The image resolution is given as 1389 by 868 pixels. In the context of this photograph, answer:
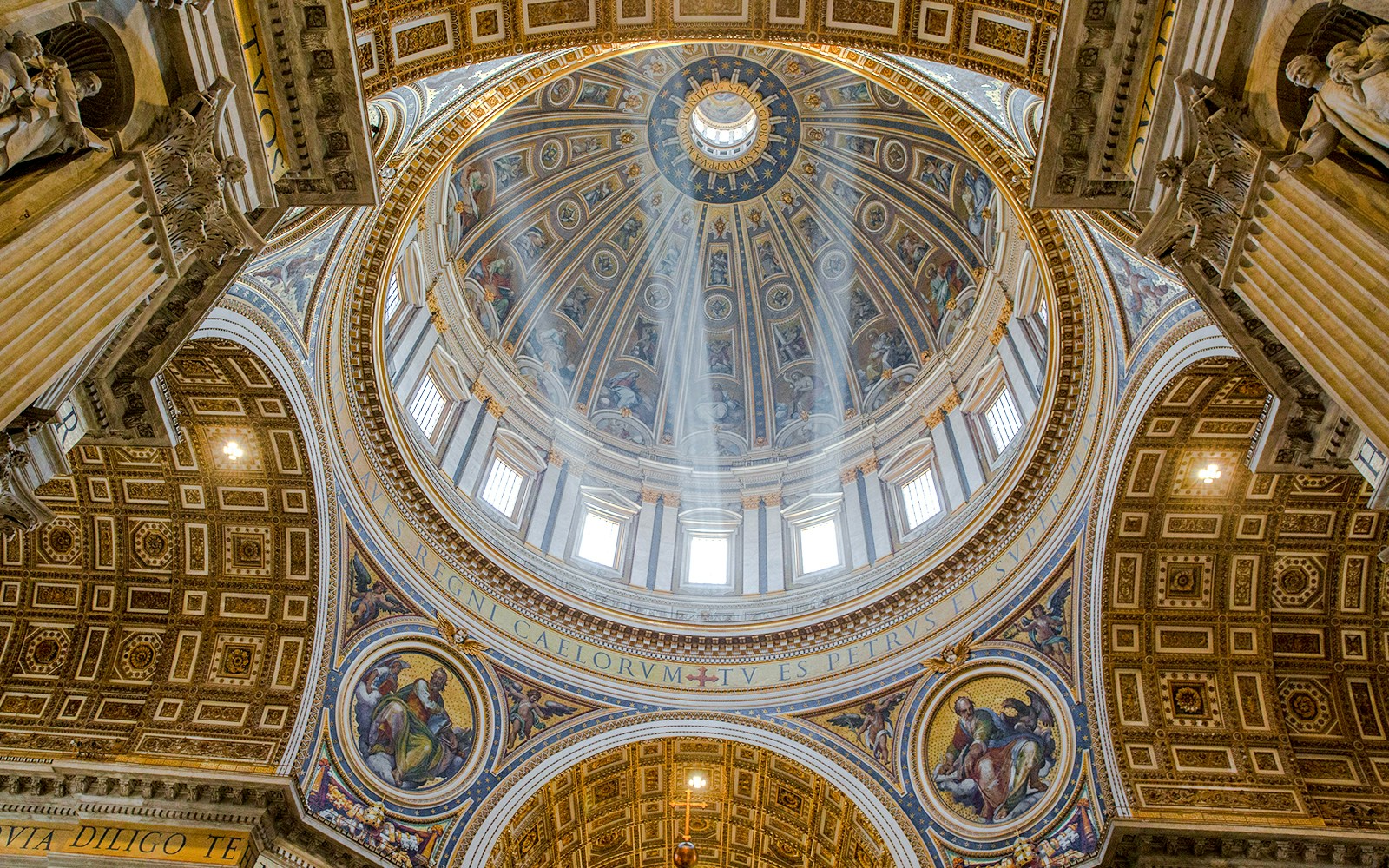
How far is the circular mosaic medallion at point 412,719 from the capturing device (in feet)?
59.9

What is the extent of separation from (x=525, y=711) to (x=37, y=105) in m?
15.3

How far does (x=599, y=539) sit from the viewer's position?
1024 inches

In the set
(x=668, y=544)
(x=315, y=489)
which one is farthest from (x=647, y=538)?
(x=315, y=489)

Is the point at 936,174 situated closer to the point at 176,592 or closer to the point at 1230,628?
the point at 1230,628

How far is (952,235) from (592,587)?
1436cm

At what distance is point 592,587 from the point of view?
931 inches

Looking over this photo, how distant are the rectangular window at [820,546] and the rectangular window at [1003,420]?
16.5ft

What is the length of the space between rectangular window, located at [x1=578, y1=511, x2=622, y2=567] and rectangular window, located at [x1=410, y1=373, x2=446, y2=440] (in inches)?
189

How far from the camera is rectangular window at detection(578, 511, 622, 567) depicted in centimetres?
2541

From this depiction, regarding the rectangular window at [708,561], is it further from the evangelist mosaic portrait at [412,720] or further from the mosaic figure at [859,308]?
the mosaic figure at [859,308]

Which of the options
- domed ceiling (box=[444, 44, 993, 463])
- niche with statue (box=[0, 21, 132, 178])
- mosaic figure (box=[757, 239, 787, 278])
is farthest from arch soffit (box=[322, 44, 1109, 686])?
mosaic figure (box=[757, 239, 787, 278])

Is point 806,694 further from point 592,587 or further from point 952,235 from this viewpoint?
point 952,235

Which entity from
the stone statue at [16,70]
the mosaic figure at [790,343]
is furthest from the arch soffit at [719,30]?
the mosaic figure at [790,343]

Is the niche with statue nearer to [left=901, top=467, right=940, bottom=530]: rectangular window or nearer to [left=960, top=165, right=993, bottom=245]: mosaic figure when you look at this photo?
[left=901, top=467, right=940, bottom=530]: rectangular window
